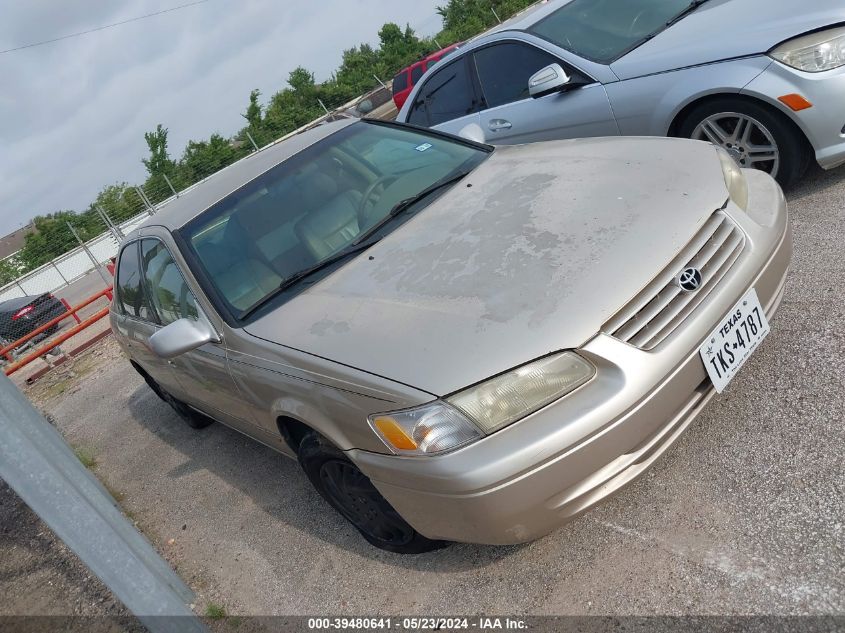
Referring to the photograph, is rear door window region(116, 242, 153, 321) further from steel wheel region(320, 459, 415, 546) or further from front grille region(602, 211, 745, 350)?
front grille region(602, 211, 745, 350)

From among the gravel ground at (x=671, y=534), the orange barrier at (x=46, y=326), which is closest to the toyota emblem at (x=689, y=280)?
the gravel ground at (x=671, y=534)

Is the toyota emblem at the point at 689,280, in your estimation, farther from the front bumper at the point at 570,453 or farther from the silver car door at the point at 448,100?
the silver car door at the point at 448,100

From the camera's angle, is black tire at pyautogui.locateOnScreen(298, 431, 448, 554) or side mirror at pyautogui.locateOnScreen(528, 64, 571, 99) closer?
black tire at pyautogui.locateOnScreen(298, 431, 448, 554)

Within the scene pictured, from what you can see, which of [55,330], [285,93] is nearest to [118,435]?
[55,330]

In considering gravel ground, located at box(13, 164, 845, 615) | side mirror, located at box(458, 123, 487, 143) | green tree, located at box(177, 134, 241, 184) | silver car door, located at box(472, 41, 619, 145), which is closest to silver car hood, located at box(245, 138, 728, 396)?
side mirror, located at box(458, 123, 487, 143)

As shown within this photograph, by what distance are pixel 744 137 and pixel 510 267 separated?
7.86ft

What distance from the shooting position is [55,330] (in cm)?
1312

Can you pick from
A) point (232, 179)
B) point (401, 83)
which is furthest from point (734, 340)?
point (401, 83)

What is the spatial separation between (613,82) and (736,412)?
8.47 feet

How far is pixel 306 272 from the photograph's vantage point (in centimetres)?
305

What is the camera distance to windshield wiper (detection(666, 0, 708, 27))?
180 inches

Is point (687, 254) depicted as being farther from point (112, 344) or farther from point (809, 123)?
point (112, 344)

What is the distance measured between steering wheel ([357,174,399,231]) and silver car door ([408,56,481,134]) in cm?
204

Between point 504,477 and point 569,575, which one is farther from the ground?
point 504,477
